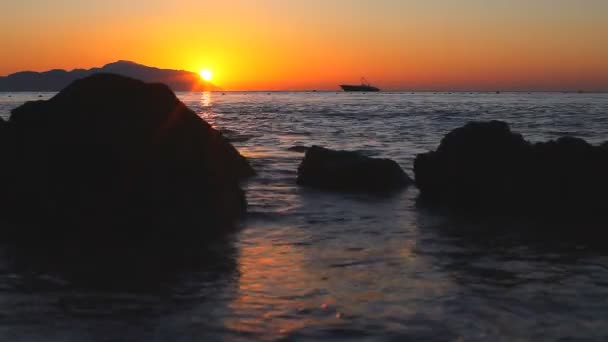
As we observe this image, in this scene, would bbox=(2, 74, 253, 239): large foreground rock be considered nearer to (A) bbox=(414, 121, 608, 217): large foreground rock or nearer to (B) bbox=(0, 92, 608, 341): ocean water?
(B) bbox=(0, 92, 608, 341): ocean water

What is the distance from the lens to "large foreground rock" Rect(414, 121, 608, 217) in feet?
34.7

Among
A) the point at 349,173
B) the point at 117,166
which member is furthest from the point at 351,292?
the point at 349,173

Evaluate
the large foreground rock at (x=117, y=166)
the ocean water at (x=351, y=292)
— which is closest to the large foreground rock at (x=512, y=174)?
the ocean water at (x=351, y=292)

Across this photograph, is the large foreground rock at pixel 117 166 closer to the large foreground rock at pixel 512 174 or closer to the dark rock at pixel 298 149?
the large foreground rock at pixel 512 174

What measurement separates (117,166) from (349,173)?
5478 millimetres

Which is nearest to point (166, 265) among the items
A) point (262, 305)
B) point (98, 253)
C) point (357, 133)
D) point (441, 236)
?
point (98, 253)

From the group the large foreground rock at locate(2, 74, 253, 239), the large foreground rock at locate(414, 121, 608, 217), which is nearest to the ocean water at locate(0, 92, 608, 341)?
the large foreground rock at locate(2, 74, 253, 239)

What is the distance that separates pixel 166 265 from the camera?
7.18 metres

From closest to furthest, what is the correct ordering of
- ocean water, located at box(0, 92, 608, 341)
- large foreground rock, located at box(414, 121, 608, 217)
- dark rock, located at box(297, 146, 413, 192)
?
1. ocean water, located at box(0, 92, 608, 341)
2. large foreground rock, located at box(414, 121, 608, 217)
3. dark rock, located at box(297, 146, 413, 192)

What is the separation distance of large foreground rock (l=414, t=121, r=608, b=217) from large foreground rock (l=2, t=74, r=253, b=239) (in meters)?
3.99

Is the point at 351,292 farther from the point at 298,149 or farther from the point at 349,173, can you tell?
the point at 298,149

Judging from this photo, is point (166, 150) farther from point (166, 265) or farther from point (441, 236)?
point (441, 236)

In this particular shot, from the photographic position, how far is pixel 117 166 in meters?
9.23

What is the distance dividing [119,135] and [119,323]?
478 centimetres
